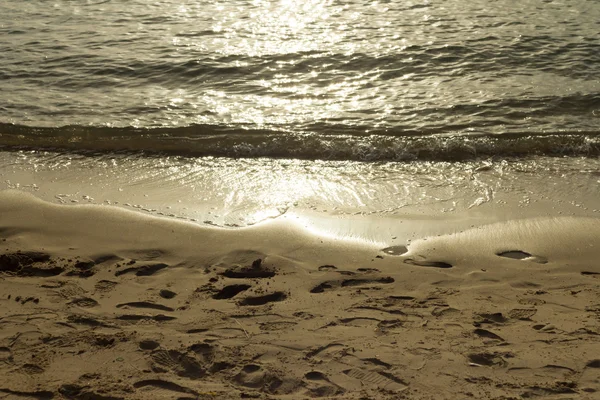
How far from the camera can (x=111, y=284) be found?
15.0 feet

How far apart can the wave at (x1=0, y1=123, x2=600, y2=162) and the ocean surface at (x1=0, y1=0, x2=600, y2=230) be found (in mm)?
22

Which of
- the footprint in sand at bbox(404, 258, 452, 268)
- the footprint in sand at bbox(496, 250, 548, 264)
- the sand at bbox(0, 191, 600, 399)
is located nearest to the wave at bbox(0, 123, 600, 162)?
the sand at bbox(0, 191, 600, 399)

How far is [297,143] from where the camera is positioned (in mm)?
7441

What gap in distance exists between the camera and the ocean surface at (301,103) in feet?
21.3

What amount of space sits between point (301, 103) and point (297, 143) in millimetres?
1243

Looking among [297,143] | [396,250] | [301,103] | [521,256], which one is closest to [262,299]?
[396,250]

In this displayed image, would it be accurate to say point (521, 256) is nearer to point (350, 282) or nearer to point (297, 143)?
point (350, 282)

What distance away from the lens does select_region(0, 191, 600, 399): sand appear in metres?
3.61

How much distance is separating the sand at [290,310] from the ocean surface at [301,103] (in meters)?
0.75

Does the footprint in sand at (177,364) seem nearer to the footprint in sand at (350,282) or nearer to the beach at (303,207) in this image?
the beach at (303,207)

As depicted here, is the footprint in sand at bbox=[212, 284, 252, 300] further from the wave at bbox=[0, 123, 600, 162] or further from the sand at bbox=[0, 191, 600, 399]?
the wave at bbox=[0, 123, 600, 162]

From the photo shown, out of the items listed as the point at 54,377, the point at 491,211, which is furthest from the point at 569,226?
the point at 54,377

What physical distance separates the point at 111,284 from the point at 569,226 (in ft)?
11.6

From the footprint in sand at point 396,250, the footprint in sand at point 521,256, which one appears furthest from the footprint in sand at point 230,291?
the footprint in sand at point 521,256
